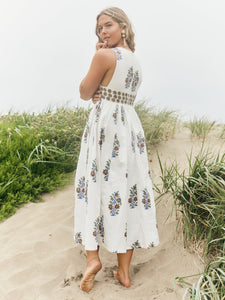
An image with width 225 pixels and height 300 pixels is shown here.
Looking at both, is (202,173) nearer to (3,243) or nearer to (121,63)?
(121,63)

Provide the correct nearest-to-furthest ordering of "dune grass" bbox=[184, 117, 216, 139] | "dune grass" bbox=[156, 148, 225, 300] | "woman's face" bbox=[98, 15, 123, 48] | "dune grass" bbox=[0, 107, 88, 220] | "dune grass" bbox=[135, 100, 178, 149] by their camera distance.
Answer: "woman's face" bbox=[98, 15, 123, 48] → "dune grass" bbox=[156, 148, 225, 300] → "dune grass" bbox=[0, 107, 88, 220] → "dune grass" bbox=[135, 100, 178, 149] → "dune grass" bbox=[184, 117, 216, 139]

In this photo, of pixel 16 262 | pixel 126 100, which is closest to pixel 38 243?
pixel 16 262

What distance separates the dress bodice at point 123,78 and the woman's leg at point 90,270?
1300mm

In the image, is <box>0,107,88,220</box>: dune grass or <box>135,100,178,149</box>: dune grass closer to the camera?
<box>0,107,88,220</box>: dune grass

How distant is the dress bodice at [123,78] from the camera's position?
7.79 ft

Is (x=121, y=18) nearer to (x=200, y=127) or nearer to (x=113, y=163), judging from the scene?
(x=113, y=163)

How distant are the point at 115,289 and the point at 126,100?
1.60 metres

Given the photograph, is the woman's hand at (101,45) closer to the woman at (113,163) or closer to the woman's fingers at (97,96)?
the woman at (113,163)

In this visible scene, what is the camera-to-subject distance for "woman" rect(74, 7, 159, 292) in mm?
2361

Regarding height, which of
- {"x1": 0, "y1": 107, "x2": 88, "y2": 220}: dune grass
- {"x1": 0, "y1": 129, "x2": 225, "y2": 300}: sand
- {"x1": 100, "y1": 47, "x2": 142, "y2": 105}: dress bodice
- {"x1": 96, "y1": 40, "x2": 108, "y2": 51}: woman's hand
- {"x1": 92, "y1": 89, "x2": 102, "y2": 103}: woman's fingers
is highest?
{"x1": 96, "y1": 40, "x2": 108, "y2": 51}: woman's hand

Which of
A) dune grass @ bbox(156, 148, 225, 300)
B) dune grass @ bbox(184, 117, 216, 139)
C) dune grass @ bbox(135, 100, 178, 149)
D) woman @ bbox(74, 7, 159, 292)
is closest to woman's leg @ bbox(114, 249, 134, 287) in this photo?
woman @ bbox(74, 7, 159, 292)

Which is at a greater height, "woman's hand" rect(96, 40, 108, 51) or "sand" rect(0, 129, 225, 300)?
"woman's hand" rect(96, 40, 108, 51)

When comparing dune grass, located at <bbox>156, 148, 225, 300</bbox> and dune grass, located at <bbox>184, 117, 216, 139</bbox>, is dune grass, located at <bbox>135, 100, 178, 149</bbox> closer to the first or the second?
dune grass, located at <bbox>184, 117, 216, 139</bbox>

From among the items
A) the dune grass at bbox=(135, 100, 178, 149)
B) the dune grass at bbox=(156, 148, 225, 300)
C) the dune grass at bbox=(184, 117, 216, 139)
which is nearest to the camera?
the dune grass at bbox=(156, 148, 225, 300)
